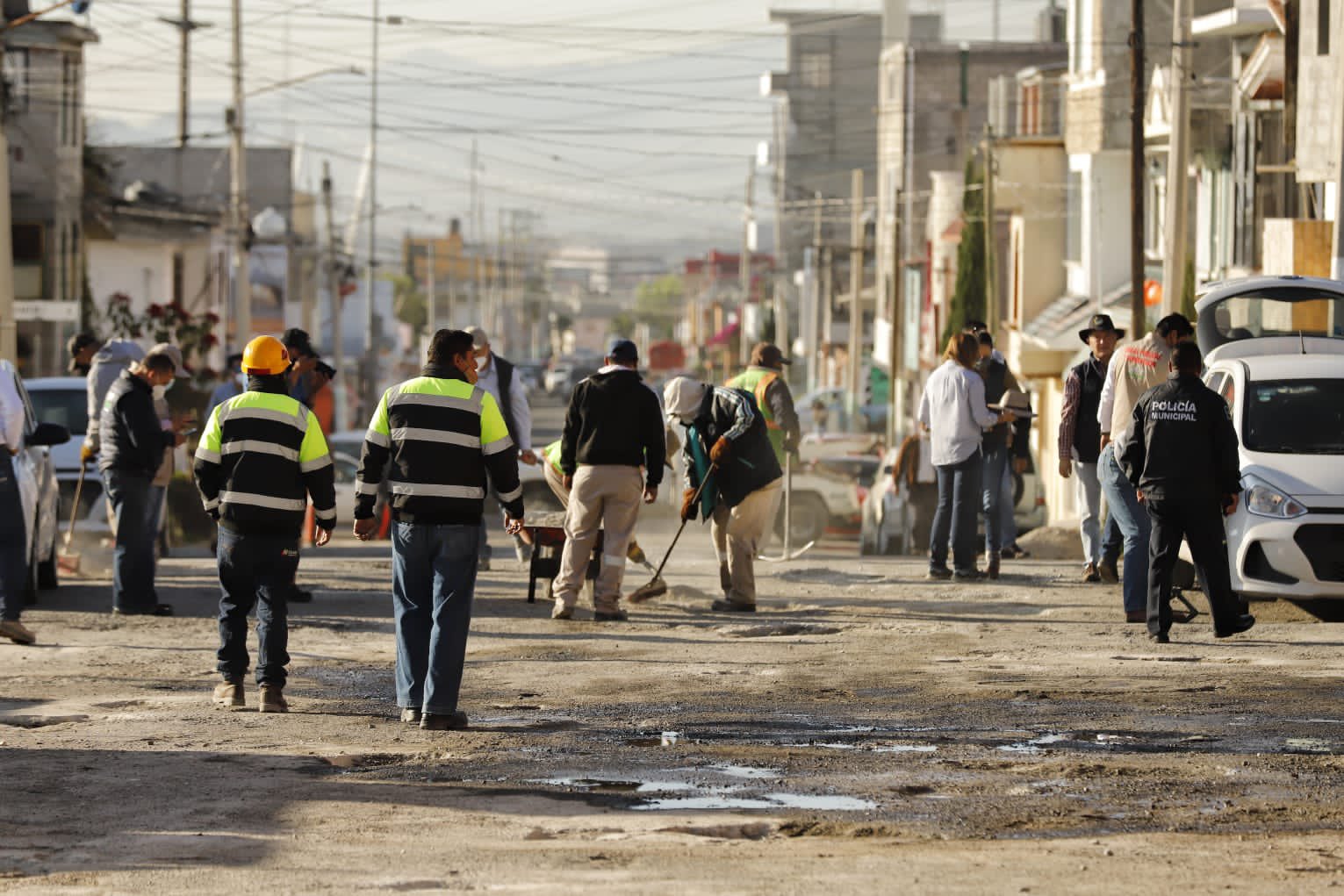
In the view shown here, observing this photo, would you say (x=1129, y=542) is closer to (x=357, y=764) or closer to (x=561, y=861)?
(x=357, y=764)

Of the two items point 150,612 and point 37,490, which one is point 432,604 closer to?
point 150,612

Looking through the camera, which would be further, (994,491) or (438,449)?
(994,491)

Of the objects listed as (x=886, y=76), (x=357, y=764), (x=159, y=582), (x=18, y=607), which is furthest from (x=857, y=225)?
(x=357, y=764)

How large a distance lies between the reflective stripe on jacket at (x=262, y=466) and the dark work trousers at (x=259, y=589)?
72 mm

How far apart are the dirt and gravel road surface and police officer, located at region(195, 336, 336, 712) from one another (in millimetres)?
347

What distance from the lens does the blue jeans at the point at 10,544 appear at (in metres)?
13.4

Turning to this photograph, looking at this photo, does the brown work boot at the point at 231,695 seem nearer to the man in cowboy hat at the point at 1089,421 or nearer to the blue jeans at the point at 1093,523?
the man in cowboy hat at the point at 1089,421

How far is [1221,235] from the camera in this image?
34.0 m

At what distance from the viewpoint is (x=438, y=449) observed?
1041cm

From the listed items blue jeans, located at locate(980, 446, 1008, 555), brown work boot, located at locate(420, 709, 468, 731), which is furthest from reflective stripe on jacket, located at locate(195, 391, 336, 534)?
blue jeans, located at locate(980, 446, 1008, 555)

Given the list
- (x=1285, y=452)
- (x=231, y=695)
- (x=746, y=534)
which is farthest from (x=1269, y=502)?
(x=231, y=695)

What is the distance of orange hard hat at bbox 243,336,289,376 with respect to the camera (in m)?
11.1

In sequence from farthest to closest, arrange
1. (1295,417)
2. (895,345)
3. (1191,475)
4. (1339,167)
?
(895,345) < (1339,167) < (1295,417) < (1191,475)

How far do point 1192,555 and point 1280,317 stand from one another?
45.0 ft
